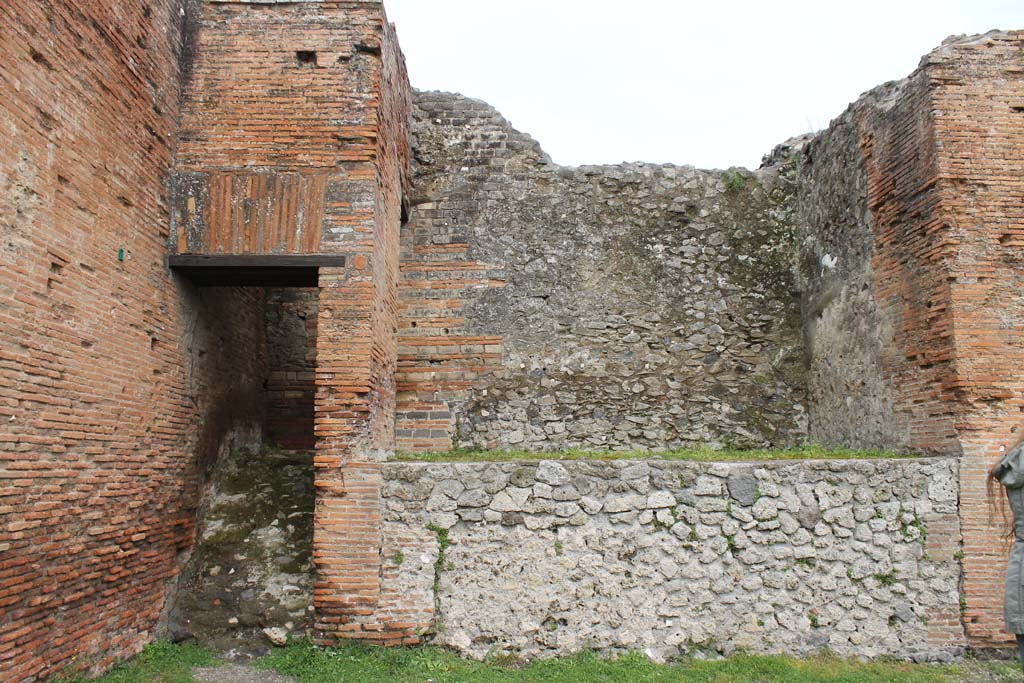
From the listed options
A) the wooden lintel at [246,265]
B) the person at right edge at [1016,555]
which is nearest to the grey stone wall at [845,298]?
the person at right edge at [1016,555]

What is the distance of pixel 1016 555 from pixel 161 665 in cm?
542

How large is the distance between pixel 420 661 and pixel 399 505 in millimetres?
1101

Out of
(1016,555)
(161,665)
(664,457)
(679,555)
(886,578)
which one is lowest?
(161,665)

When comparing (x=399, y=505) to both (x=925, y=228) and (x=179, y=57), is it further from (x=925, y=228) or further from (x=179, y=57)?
(x=925, y=228)

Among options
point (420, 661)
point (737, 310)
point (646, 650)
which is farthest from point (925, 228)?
point (420, 661)

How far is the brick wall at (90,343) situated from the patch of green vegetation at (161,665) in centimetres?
12

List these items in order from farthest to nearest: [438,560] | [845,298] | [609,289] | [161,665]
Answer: [609,289] < [845,298] < [438,560] < [161,665]

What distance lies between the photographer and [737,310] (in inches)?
323

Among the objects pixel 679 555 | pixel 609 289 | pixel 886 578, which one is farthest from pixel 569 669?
pixel 609 289

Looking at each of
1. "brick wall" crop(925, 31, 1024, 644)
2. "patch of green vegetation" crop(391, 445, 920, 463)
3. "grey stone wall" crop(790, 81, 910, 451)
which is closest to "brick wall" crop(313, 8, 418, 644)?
"patch of green vegetation" crop(391, 445, 920, 463)

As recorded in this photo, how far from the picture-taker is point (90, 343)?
4.76 m

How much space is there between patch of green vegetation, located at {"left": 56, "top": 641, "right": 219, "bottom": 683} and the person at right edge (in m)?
4.98

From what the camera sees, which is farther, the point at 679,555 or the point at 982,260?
the point at 982,260

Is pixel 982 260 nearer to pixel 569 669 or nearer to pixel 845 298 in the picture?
pixel 845 298
